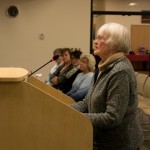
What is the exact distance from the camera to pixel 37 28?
6418 millimetres

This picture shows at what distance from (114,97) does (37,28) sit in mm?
5185

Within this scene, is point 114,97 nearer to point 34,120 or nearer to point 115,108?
point 115,108

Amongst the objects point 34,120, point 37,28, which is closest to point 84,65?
point 34,120

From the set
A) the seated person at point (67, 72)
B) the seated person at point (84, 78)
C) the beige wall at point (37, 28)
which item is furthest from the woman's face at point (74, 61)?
the beige wall at point (37, 28)

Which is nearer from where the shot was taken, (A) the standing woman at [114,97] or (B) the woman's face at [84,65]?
(A) the standing woman at [114,97]

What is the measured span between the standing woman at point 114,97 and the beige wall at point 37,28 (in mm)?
4936

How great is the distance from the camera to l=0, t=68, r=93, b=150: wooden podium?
1217mm

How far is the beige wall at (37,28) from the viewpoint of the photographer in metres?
6.38

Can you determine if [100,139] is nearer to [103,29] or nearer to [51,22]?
[103,29]

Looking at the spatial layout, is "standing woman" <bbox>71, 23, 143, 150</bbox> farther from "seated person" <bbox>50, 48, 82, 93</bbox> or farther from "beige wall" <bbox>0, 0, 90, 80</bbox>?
"beige wall" <bbox>0, 0, 90, 80</bbox>

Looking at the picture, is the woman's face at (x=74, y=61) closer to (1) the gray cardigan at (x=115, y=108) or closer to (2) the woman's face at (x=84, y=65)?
(2) the woman's face at (x=84, y=65)

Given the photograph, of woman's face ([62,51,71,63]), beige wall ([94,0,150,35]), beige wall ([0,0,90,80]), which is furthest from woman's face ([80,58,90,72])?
beige wall ([94,0,150,35])

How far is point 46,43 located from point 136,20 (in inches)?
169

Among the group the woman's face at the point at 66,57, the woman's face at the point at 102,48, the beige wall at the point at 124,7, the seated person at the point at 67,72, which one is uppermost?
the beige wall at the point at 124,7
